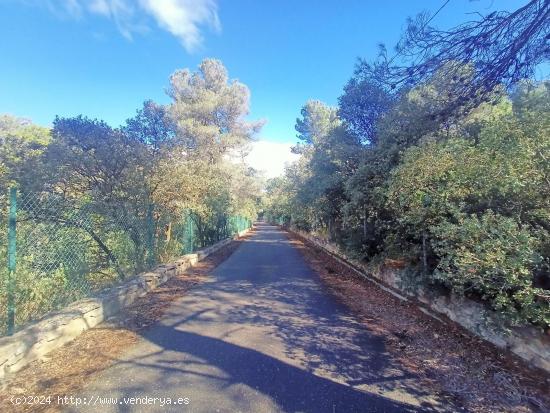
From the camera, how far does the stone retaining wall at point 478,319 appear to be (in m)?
3.29

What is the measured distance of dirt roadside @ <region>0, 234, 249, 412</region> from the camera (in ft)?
9.46

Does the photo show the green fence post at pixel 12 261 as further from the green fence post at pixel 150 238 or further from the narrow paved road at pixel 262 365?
the green fence post at pixel 150 238

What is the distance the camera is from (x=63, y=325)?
13.2ft

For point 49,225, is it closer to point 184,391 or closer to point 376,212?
point 184,391

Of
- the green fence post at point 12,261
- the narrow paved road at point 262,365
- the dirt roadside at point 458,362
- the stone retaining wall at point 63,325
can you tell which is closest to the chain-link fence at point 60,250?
the green fence post at point 12,261

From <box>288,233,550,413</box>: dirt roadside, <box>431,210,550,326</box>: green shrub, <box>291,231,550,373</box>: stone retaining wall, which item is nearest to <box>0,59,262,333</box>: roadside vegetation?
<box>288,233,550,413</box>: dirt roadside

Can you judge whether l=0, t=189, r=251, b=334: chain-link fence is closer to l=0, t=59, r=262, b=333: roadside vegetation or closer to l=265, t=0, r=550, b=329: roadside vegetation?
l=0, t=59, r=262, b=333: roadside vegetation

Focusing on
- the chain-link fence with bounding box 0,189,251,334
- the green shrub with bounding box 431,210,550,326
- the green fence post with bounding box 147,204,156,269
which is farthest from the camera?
the green fence post with bounding box 147,204,156,269

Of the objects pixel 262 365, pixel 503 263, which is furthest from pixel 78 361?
pixel 503 263

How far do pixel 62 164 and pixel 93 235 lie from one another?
251 cm

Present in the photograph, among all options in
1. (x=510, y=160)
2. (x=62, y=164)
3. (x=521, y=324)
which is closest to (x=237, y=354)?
(x=521, y=324)

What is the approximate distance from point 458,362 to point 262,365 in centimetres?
222

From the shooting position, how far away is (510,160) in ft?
12.6

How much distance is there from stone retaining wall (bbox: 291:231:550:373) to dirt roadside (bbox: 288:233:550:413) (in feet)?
0.31
